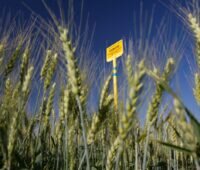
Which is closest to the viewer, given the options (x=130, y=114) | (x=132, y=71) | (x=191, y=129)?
(x=191, y=129)

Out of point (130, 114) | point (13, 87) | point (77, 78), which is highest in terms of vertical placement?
point (13, 87)

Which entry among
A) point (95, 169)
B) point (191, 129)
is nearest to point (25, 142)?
point (95, 169)

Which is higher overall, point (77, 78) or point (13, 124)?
point (77, 78)

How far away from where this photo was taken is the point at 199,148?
97 centimetres

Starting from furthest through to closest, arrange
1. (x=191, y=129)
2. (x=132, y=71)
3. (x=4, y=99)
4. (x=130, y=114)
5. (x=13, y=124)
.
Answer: (x=4, y=99) < (x=132, y=71) < (x=13, y=124) < (x=130, y=114) < (x=191, y=129)

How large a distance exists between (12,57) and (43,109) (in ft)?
1.22

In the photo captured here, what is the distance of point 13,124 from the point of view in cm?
112

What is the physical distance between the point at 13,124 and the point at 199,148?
0.60m

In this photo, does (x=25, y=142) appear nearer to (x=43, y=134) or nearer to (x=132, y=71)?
(x=43, y=134)

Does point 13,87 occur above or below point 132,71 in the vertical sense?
above

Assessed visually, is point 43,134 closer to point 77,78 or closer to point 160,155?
point 77,78

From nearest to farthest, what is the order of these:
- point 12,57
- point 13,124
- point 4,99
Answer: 1. point 13,124
2. point 4,99
3. point 12,57

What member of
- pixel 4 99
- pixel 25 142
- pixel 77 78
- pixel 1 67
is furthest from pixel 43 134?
pixel 77 78

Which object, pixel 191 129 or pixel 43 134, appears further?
pixel 43 134
